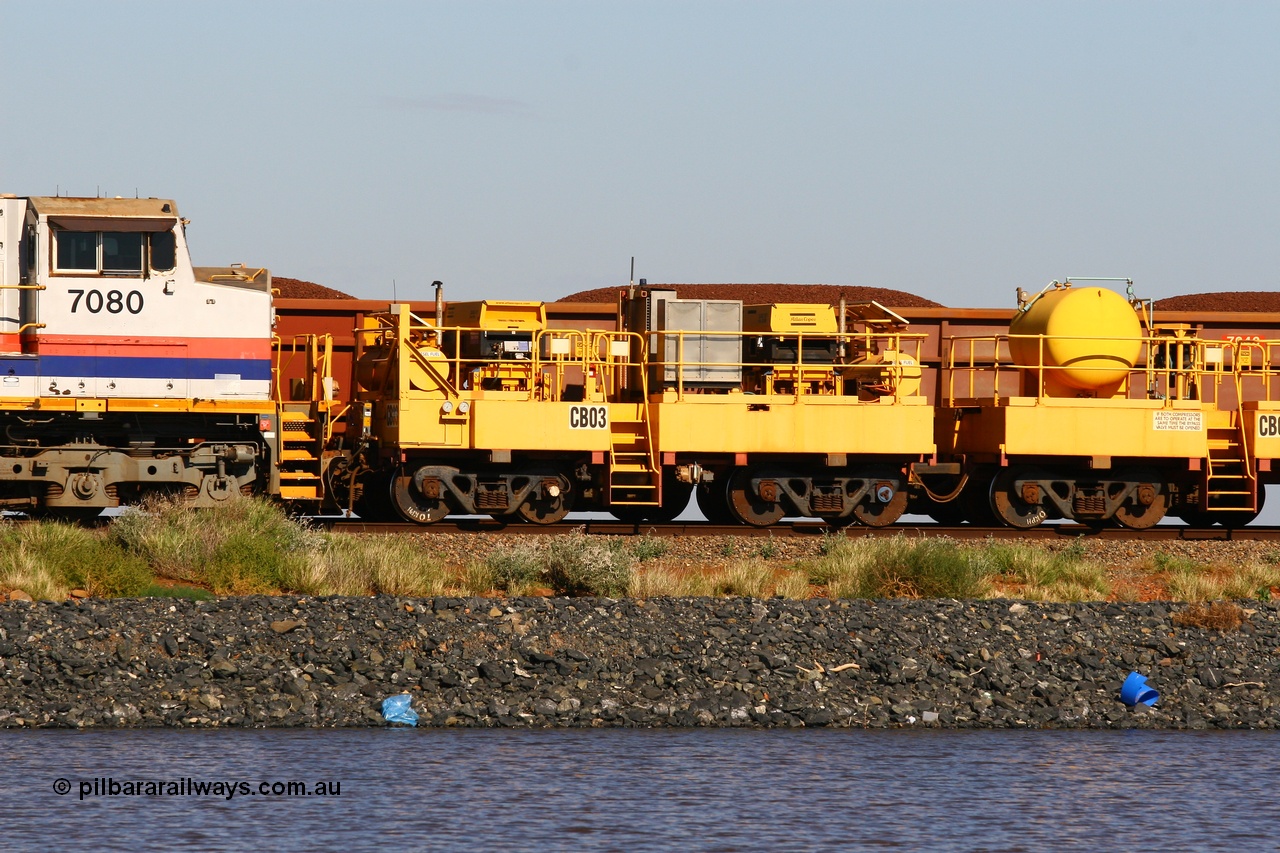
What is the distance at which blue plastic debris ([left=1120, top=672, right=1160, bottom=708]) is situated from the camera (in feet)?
39.3

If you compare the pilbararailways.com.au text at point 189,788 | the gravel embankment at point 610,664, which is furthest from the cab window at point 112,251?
the pilbararailways.com.au text at point 189,788

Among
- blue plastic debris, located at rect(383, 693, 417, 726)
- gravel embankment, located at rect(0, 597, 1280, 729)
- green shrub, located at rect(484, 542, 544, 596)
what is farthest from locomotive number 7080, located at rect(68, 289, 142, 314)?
blue plastic debris, located at rect(383, 693, 417, 726)

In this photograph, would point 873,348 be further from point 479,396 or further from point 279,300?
point 279,300

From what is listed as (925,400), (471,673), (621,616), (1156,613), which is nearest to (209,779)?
(471,673)

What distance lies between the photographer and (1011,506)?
65.9ft

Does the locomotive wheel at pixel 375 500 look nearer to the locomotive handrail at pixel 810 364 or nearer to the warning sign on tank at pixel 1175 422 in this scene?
the locomotive handrail at pixel 810 364

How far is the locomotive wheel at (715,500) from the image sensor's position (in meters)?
19.9

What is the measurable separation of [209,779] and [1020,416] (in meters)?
12.6

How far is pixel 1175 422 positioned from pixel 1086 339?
1492 mm

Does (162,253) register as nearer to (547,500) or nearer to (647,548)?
(547,500)

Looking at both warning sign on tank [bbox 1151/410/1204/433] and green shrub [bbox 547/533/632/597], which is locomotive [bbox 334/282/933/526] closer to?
warning sign on tank [bbox 1151/410/1204/433]

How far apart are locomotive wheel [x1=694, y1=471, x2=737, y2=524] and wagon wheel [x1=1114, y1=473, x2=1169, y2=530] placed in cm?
491

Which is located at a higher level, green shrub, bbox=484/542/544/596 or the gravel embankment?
green shrub, bbox=484/542/544/596

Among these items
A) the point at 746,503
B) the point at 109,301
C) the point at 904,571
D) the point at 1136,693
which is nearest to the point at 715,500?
the point at 746,503
